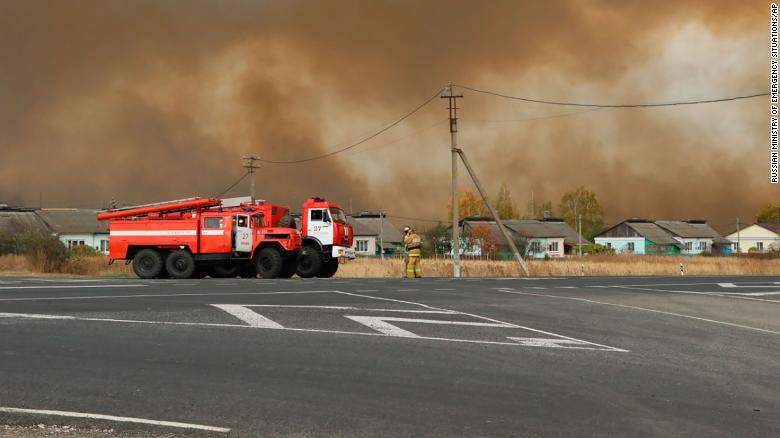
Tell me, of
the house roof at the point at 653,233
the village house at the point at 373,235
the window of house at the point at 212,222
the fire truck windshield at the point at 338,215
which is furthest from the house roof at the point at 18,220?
the house roof at the point at 653,233

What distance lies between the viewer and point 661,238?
11788 centimetres

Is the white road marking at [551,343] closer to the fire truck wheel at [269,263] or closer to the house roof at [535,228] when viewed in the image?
the fire truck wheel at [269,263]

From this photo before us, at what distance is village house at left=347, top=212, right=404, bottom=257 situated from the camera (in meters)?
98.8

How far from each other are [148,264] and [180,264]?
122 centimetres

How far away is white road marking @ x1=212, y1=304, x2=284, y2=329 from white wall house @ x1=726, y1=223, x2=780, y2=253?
401 feet

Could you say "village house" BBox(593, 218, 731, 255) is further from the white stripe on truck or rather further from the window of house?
the white stripe on truck

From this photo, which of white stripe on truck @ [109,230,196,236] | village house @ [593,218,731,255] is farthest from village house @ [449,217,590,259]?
white stripe on truck @ [109,230,196,236]

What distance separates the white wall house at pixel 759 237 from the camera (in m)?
124

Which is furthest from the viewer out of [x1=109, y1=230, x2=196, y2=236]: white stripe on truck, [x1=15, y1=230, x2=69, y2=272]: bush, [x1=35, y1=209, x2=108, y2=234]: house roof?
[x1=35, y1=209, x2=108, y2=234]: house roof

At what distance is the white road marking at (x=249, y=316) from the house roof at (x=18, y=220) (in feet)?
246

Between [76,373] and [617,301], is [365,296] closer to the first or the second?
[617,301]

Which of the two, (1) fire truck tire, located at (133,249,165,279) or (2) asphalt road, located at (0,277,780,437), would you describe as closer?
(2) asphalt road, located at (0,277,780,437)

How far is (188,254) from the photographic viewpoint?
95.2ft

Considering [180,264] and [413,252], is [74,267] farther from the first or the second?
[413,252]
